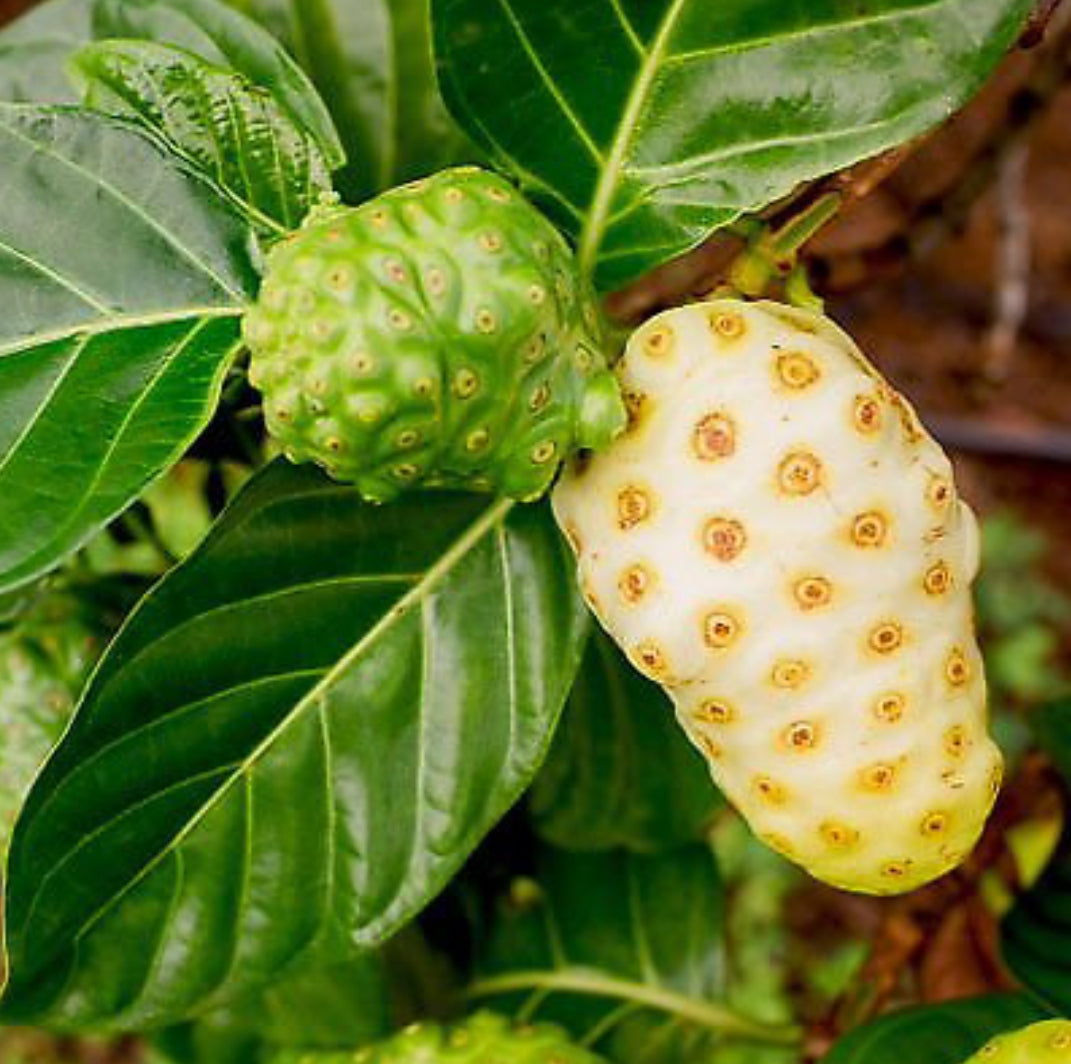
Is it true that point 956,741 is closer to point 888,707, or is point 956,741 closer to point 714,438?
point 888,707

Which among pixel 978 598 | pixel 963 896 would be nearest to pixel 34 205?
pixel 963 896

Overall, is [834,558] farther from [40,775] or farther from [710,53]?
[40,775]

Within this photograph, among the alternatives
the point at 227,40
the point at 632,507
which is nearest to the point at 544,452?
the point at 632,507

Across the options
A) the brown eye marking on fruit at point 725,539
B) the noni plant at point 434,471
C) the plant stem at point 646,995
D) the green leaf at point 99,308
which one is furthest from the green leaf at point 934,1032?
the green leaf at point 99,308

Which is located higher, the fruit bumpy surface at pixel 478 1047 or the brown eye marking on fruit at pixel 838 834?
the brown eye marking on fruit at pixel 838 834

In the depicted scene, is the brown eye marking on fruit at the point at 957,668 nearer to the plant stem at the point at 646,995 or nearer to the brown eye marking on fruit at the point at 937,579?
the brown eye marking on fruit at the point at 937,579

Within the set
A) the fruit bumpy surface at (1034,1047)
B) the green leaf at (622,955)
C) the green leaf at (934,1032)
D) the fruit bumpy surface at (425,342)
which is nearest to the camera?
the fruit bumpy surface at (425,342)
